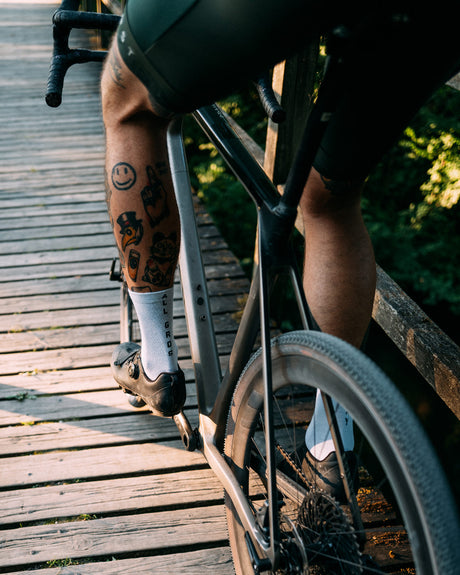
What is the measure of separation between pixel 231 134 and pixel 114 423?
87cm

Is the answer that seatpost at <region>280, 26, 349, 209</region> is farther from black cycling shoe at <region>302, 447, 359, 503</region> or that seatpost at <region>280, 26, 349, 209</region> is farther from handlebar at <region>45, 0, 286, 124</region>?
black cycling shoe at <region>302, 447, 359, 503</region>

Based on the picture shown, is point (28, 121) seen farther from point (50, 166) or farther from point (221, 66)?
point (221, 66)

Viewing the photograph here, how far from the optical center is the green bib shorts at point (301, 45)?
635 millimetres

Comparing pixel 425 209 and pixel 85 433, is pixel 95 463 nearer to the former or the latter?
pixel 85 433

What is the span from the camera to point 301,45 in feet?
2.22

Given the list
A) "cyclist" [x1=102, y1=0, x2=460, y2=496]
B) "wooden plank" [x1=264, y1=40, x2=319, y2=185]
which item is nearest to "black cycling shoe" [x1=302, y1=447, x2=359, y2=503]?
"cyclist" [x1=102, y1=0, x2=460, y2=496]

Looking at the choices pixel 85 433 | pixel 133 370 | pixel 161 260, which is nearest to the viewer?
pixel 161 260

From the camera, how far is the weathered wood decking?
116cm

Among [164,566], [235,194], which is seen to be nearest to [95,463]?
[164,566]

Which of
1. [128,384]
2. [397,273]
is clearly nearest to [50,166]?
[397,273]

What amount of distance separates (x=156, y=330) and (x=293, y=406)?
1.04 ft

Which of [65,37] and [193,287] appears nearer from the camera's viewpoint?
[65,37]

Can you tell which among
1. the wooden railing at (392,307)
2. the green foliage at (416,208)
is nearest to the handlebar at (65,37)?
the wooden railing at (392,307)

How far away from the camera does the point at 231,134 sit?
3.29 feet
